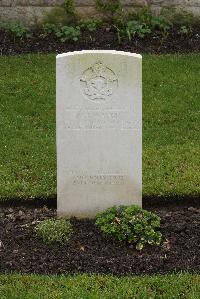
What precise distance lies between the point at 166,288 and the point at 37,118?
12.8 feet

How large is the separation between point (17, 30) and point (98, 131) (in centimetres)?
542

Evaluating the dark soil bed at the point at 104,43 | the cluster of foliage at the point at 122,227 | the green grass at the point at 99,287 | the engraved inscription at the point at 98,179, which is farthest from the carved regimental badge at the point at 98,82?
the dark soil bed at the point at 104,43

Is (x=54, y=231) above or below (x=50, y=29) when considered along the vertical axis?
below

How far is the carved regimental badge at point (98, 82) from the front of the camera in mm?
6102

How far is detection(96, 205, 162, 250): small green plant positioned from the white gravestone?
31cm

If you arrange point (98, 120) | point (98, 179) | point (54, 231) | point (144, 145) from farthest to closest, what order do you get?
point (144, 145) < point (98, 179) < point (98, 120) < point (54, 231)

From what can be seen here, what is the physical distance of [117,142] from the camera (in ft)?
20.4

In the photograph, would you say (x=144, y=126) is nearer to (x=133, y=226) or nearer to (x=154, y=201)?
(x=154, y=201)

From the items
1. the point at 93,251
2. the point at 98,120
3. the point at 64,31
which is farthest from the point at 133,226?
the point at 64,31

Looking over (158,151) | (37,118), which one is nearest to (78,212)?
(158,151)

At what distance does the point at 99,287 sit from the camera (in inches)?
207

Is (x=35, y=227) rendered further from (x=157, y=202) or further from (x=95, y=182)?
(x=157, y=202)

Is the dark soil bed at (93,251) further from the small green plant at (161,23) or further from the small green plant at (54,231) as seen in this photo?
the small green plant at (161,23)

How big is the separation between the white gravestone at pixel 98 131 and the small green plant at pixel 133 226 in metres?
0.31
